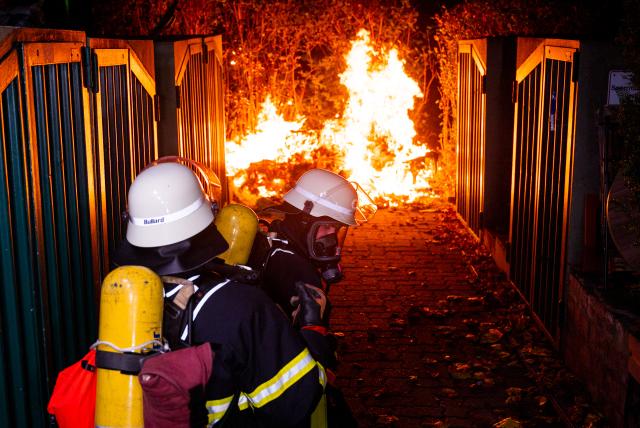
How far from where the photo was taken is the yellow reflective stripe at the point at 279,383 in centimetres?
328

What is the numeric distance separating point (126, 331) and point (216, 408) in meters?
0.54

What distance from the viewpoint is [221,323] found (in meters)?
3.17

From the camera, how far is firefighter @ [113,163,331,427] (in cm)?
318

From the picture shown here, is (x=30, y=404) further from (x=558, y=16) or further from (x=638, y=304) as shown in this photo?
(x=558, y=16)

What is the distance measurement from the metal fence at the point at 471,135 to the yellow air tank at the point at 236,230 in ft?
22.7

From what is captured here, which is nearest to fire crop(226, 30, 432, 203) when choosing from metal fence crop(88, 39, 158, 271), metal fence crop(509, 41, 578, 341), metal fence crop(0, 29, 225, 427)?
metal fence crop(509, 41, 578, 341)

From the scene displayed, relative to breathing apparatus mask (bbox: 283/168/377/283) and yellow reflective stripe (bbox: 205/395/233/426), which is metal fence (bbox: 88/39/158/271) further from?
yellow reflective stripe (bbox: 205/395/233/426)

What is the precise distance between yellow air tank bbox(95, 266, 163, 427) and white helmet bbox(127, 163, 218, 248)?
534mm

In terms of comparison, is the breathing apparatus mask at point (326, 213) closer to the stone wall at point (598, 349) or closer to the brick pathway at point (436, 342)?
the brick pathway at point (436, 342)

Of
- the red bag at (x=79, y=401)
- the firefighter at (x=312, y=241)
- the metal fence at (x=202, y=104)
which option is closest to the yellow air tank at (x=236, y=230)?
the firefighter at (x=312, y=241)

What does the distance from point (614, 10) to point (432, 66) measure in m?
3.59

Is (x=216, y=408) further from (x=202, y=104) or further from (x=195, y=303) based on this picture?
(x=202, y=104)

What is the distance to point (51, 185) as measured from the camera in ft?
14.1

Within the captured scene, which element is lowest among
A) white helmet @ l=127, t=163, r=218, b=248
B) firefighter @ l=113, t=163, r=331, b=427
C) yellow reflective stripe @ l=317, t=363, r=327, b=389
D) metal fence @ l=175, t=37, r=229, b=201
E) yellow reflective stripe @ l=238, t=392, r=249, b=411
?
yellow reflective stripe @ l=238, t=392, r=249, b=411
